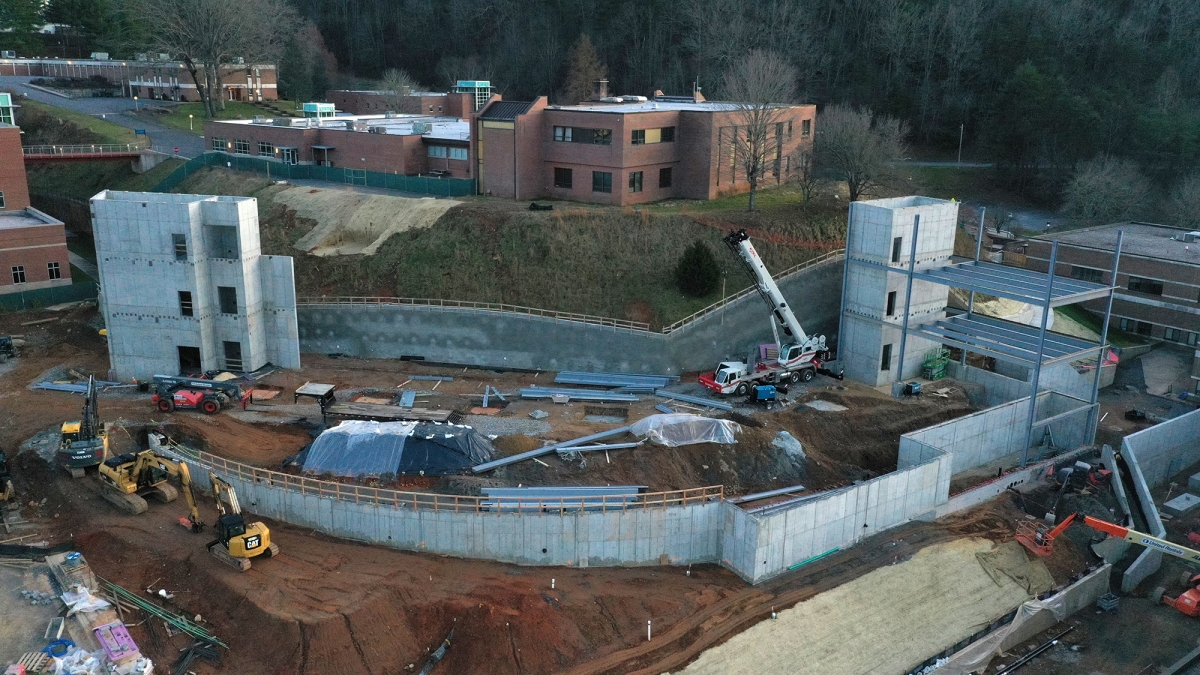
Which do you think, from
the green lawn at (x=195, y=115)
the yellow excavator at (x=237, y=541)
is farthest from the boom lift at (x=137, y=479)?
the green lawn at (x=195, y=115)

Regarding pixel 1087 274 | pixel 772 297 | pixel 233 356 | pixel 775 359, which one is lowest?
pixel 233 356

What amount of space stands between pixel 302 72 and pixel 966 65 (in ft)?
229

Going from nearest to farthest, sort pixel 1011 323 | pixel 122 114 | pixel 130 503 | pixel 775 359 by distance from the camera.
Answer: pixel 130 503
pixel 775 359
pixel 1011 323
pixel 122 114

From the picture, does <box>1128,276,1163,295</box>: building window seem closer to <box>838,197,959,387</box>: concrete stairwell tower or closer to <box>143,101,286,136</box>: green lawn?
<box>838,197,959,387</box>: concrete stairwell tower

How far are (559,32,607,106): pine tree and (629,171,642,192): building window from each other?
38594 millimetres

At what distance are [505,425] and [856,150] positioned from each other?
30194mm

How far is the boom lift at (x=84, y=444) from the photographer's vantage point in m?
34.5

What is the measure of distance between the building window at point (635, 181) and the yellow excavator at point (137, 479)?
32.4 m

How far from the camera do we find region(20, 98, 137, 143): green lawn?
81750 mm

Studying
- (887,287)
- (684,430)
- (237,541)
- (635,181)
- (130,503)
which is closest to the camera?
(237,541)

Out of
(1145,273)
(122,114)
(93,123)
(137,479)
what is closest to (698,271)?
(137,479)

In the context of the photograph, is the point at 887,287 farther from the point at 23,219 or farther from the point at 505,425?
the point at 23,219

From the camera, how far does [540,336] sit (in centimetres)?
4712

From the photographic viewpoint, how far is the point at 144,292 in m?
44.1
